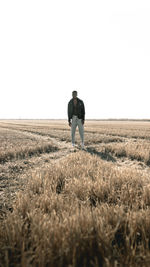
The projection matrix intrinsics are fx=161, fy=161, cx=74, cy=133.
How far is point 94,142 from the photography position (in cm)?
1212

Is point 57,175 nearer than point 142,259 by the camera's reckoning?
No

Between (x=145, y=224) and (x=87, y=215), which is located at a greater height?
(x=87, y=215)

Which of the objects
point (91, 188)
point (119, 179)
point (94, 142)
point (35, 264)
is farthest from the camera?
point (94, 142)

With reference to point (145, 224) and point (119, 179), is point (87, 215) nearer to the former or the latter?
point (145, 224)

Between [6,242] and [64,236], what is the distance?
2.02ft

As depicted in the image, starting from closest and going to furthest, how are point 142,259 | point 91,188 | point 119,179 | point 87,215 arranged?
point 142,259 < point 87,215 < point 91,188 < point 119,179

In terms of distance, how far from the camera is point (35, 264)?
1.31 meters

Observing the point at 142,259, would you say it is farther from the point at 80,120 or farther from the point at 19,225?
the point at 80,120

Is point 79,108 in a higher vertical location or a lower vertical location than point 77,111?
higher

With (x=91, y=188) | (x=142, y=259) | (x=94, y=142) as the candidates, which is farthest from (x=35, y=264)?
(x=94, y=142)

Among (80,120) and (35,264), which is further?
(80,120)

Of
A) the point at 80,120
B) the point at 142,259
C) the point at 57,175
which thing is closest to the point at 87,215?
the point at 142,259

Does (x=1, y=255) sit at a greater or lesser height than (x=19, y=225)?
lesser

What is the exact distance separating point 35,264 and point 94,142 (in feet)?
36.0
